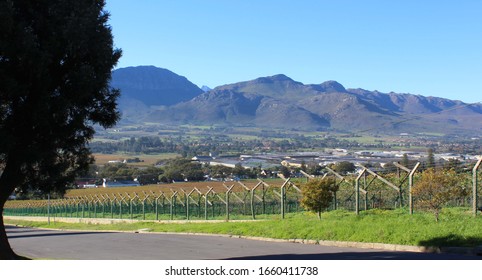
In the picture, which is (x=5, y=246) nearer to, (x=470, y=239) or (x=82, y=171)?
(x=82, y=171)

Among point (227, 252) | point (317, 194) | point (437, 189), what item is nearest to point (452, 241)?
point (437, 189)

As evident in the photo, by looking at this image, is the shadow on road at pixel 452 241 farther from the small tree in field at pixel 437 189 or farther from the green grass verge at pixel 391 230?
the small tree in field at pixel 437 189

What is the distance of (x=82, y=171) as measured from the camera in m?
19.8

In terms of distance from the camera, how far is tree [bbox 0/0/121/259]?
1530 centimetres

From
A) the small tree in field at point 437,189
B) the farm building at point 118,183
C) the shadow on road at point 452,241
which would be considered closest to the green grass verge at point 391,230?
the shadow on road at point 452,241

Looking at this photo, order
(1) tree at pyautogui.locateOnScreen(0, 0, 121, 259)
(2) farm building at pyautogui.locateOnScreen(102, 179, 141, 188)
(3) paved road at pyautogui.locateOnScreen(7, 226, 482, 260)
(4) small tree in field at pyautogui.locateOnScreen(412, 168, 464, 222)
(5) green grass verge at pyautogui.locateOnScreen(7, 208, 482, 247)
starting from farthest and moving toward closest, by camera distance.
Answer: (2) farm building at pyautogui.locateOnScreen(102, 179, 141, 188), (4) small tree in field at pyautogui.locateOnScreen(412, 168, 464, 222), (5) green grass verge at pyautogui.locateOnScreen(7, 208, 482, 247), (3) paved road at pyautogui.locateOnScreen(7, 226, 482, 260), (1) tree at pyautogui.locateOnScreen(0, 0, 121, 259)

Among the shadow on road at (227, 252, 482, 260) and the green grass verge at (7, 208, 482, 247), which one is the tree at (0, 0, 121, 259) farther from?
the green grass verge at (7, 208, 482, 247)

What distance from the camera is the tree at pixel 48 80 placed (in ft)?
50.2

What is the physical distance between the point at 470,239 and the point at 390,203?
22790 mm

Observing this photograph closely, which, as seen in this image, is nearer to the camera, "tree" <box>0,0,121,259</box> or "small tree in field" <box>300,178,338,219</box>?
"tree" <box>0,0,121,259</box>

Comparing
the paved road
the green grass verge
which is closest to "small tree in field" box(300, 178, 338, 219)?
the green grass verge

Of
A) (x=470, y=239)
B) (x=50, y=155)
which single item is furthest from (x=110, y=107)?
(x=470, y=239)

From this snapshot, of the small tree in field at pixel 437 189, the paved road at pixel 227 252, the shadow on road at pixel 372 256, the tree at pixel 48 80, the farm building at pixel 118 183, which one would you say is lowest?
the farm building at pixel 118 183

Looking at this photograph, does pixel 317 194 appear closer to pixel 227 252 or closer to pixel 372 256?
pixel 227 252
